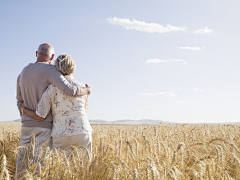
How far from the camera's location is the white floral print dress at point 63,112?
2.53 m

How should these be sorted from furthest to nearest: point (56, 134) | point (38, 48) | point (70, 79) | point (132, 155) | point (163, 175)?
point (38, 48) < point (70, 79) < point (56, 134) < point (132, 155) < point (163, 175)

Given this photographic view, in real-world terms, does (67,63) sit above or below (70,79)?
above

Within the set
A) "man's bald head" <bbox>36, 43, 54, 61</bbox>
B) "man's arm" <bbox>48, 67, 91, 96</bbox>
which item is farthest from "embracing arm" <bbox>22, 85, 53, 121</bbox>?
"man's bald head" <bbox>36, 43, 54, 61</bbox>

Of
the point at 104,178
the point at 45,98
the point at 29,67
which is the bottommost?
the point at 104,178

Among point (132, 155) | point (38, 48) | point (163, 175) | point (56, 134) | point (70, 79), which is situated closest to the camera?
point (163, 175)

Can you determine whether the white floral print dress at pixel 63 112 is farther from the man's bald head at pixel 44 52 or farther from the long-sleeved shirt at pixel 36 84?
the man's bald head at pixel 44 52

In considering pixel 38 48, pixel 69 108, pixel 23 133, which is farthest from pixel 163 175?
pixel 38 48

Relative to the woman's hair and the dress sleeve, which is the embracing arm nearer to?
the dress sleeve

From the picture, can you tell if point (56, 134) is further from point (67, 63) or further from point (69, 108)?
point (67, 63)

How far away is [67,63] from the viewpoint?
2680mm

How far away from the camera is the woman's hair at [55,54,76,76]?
2672 millimetres

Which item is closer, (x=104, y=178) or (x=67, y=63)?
(x=104, y=178)

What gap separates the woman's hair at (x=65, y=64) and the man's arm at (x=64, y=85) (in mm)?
70

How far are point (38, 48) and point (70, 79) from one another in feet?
2.24
